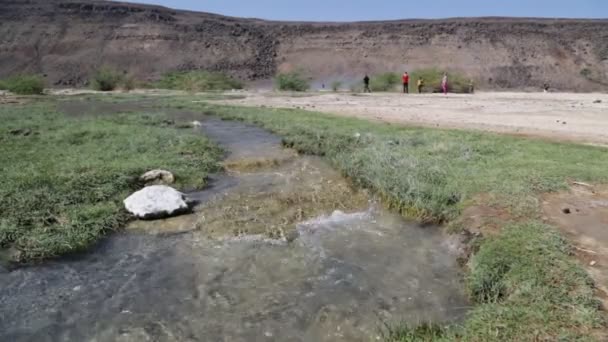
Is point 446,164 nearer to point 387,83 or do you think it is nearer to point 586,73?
point 387,83

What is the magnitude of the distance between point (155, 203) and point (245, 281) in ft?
9.16

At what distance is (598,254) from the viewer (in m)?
4.81

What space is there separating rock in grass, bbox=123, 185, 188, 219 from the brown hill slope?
6040cm

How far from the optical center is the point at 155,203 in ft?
23.4

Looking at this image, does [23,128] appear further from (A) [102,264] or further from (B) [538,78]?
(B) [538,78]

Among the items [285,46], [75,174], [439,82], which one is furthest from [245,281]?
[285,46]

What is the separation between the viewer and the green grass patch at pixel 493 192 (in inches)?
149

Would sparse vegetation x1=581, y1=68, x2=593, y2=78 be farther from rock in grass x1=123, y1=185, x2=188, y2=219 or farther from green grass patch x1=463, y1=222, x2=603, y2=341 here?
rock in grass x1=123, y1=185, x2=188, y2=219

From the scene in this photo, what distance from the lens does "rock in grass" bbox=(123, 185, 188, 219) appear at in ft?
23.0

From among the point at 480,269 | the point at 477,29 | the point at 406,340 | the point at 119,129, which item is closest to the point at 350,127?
the point at 119,129

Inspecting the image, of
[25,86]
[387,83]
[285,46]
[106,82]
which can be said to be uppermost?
[285,46]

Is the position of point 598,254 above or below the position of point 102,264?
above

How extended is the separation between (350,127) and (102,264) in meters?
10.3

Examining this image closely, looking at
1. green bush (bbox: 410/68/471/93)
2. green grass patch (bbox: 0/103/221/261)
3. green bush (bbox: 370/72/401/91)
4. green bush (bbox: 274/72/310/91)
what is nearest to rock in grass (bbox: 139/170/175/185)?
green grass patch (bbox: 0/103/221/261)
